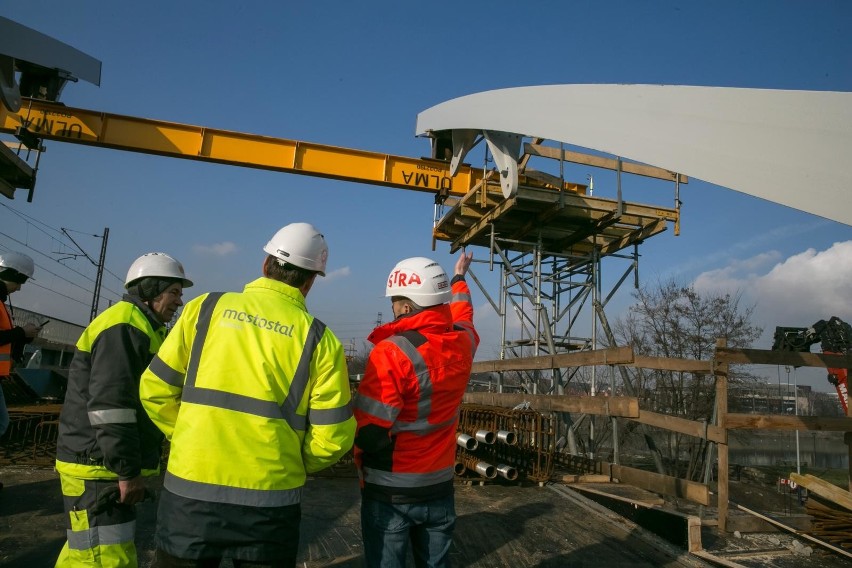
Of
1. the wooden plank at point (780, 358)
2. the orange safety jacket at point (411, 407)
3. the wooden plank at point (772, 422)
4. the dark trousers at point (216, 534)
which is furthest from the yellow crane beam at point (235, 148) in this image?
the dark trousers at point (216, 534)

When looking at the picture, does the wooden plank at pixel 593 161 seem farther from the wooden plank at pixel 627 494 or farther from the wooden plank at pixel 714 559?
the wooden plank at pixel 714 559

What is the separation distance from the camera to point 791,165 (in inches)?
97.3

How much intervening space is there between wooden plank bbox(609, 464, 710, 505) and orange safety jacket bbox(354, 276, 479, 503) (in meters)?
3.11

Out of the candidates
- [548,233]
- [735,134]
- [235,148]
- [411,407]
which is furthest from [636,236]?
[411,407]

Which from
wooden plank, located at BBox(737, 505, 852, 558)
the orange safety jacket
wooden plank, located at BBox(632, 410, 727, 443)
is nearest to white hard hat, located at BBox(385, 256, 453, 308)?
the orange safety jacket

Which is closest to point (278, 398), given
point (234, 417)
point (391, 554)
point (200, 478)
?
point (234, 417)

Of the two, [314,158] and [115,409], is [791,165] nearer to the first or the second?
[115,409]

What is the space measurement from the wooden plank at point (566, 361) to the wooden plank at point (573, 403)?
375 millimetres

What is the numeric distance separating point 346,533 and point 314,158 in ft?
29.2

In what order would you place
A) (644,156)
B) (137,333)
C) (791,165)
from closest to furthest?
1. (791,165)
2. (137,333)
3. (644,156)

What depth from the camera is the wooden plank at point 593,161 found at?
10689 millimetres

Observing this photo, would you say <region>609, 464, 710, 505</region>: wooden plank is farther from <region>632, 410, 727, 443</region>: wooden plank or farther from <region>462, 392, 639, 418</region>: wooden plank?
<region>462, 392, 639, 418</region>: wooden plank

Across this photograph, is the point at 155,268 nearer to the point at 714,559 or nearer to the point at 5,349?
the point at 5,349

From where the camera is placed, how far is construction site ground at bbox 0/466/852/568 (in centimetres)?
396
